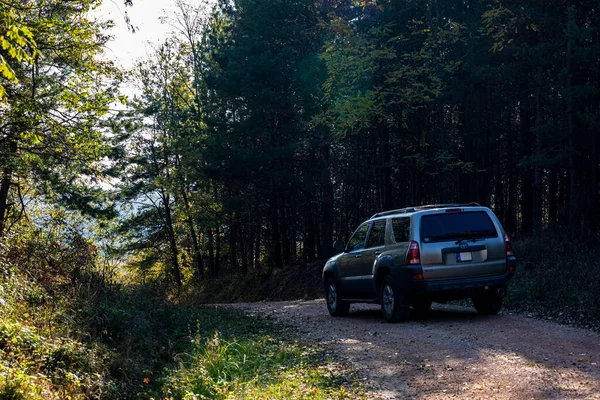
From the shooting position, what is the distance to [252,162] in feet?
90.5

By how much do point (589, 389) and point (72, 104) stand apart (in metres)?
15.0

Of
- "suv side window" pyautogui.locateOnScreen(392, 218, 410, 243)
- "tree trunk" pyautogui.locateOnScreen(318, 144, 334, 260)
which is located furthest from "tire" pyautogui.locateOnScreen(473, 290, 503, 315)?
"tree trunk" pyautogui.locateOnScreen(318, 144, 334, 260)

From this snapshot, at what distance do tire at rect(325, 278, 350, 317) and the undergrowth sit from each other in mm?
1822

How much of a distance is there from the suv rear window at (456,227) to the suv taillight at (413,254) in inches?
8.2

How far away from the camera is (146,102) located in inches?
1638

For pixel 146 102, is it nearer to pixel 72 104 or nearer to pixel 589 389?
pixel 72 104

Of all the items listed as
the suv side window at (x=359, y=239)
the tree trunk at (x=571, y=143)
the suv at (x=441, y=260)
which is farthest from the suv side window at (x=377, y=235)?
the tree trunk at (x=571, y=143)

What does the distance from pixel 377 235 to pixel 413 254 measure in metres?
1.59

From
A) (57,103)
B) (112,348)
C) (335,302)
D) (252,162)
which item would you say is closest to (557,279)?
(335,302)

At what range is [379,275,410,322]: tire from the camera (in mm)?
11719

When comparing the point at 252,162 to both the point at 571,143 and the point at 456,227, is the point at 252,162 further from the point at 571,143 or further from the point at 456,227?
the point at 456,227

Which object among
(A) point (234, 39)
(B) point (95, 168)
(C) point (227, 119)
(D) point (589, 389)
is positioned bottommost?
(D) point (589, 389)

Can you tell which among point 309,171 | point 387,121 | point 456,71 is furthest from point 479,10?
point 309,171

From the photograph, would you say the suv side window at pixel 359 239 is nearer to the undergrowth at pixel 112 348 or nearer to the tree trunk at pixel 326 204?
the undergrowth at pixel 112 348
